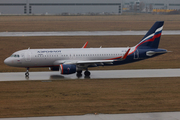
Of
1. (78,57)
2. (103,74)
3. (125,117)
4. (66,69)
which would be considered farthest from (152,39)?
(125,117)

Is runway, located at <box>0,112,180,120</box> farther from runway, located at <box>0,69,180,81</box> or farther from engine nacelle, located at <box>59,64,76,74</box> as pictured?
runway, located at <box>0,69,180,81</box>

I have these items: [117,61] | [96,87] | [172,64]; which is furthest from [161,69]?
[96,87]

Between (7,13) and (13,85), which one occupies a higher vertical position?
(7,13)

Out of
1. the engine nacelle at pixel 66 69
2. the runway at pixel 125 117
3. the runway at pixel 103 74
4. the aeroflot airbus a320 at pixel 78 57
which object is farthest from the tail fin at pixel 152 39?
the runway at pixel 125 117

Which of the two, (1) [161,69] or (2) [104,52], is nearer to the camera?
(2) [104,52]

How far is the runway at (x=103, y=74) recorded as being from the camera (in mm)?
35750

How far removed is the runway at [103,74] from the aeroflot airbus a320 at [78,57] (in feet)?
3.52

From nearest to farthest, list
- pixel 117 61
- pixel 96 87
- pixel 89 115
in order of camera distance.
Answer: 1. pixel 89 115
2. pixel 96 87
3. pixel 117 61

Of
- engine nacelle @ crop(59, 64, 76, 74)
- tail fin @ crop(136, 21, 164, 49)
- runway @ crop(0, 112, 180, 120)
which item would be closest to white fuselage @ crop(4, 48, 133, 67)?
engine nacelle @ crop(59, 64, 76, 74)

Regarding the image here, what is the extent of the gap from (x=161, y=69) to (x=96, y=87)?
14.4 metres

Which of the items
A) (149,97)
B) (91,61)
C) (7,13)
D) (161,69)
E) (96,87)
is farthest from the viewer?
(7,13)

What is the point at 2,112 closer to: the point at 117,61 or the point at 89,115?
the point at 89,115

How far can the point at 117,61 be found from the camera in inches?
1478

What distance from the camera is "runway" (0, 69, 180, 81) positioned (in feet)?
117
